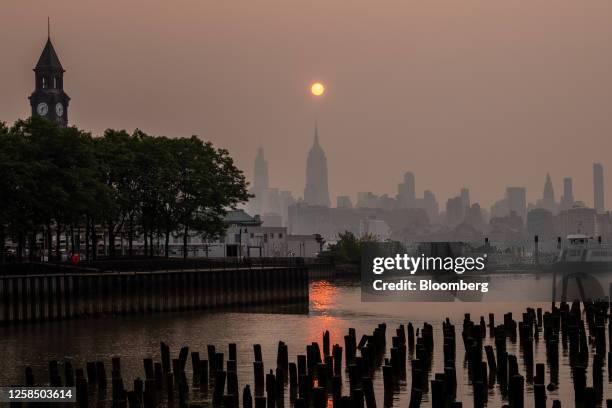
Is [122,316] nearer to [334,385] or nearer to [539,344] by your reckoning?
[539,344]

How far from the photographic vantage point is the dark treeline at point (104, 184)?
112750 mm

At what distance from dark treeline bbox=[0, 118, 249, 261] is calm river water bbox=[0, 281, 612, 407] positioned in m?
19.1

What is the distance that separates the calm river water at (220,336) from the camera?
206 ft

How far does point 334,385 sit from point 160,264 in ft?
264

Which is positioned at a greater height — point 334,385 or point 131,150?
point 131,150

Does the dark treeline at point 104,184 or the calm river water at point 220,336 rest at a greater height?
the dark treeline at point 104,184

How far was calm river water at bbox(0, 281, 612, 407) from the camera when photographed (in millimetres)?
62656

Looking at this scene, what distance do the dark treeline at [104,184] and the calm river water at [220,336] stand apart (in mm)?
19083

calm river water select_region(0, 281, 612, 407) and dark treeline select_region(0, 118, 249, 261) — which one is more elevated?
dark treeline select_region(0, 118, 249, 261)

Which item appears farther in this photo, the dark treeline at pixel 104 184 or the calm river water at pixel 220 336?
the dark treeline at pixel 104 184

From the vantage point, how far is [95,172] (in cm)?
12369

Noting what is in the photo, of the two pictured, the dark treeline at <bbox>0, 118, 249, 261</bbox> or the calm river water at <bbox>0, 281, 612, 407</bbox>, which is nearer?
the calm river water at <bbox>0, 281, 612, 407</bbox>

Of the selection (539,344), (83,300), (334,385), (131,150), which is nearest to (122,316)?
(83,300)

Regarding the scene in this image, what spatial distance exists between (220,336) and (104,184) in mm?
45679
